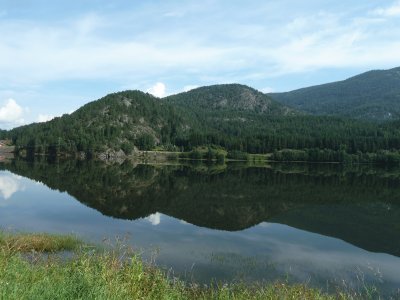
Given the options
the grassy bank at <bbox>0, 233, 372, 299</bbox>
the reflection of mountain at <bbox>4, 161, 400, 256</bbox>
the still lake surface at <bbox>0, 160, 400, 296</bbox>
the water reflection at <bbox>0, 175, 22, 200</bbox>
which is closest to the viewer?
the grassy bank at <bbox>0, 233, 372, 299</bbox>

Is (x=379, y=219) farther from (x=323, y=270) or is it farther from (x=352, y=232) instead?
(x=323, y=270)

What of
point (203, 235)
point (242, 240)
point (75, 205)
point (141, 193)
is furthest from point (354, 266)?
point (141, 193)

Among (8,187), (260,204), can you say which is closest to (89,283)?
(260,204)

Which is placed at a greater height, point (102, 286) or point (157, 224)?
point (102, 286)

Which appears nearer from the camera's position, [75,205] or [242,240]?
[242,240]

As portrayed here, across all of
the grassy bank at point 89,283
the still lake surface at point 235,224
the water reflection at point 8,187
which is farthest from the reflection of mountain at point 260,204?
the grassy bank at point 89,283

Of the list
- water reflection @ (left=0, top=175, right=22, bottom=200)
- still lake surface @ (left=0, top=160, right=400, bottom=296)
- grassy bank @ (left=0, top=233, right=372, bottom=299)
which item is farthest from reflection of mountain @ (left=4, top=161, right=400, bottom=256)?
grassy bank @ (left=0, top=233, right=372, bottom=299)

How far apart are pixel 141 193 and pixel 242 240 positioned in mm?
→ 40227

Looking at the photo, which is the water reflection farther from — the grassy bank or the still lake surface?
the grassy bank

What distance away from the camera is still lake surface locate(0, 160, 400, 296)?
31641 mm

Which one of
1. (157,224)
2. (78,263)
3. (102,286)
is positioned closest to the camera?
(102,286)

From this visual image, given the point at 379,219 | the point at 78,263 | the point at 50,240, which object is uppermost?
the point at 78,263

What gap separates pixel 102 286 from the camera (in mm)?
13250

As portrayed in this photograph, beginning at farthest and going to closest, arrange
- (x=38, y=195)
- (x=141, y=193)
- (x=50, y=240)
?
1. (x=141, y=193)
2. (x=38, y=195)
3. (x=50, y=240)
